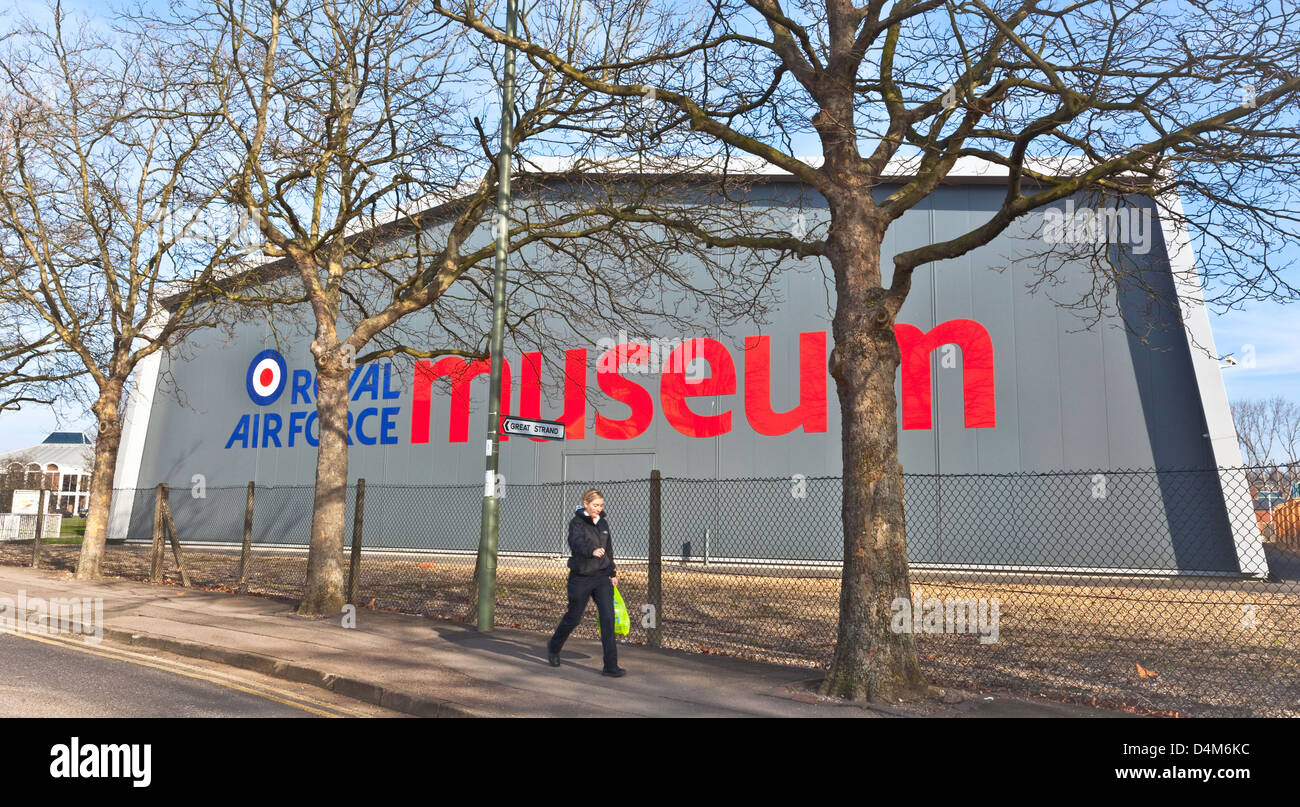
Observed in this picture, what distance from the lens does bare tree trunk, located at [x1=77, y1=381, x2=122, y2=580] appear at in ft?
59.5

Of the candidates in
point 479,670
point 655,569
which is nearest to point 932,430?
point 655,569

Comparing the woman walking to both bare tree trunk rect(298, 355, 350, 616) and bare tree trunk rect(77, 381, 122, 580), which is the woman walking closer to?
bare tree trunk rect(298, 355, 350, 616)

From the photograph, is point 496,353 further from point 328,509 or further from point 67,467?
point 67,467

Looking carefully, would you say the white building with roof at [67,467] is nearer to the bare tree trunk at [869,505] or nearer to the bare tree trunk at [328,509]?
the bare tree trunk at [328,509]

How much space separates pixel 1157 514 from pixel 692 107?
16.1 metres

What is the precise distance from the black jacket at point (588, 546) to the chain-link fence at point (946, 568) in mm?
1158

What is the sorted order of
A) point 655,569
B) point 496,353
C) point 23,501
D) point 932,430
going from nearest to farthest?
point 655,569 < point 496,353 < point 932,430 < point 23,501

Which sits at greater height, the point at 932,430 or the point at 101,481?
the point at 932,430

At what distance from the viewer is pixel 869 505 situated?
24.5 feet

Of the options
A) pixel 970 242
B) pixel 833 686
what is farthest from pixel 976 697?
pixel 970 242

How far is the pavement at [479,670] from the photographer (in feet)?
22.8

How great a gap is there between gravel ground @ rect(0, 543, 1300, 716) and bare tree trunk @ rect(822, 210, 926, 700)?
1125mm

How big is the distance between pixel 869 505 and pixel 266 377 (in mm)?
27186
